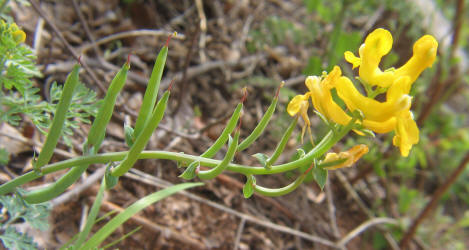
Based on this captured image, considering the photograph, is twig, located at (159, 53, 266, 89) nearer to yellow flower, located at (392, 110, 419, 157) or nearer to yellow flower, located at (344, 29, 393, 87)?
yellow flower, located at (344, 29, 393, 87)

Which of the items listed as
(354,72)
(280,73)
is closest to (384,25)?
(354,72)

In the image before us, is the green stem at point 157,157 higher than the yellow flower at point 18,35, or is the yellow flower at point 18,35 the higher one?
the yellow flower at point 18,35

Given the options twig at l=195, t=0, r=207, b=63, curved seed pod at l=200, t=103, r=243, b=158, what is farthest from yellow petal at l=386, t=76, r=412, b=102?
twig at l=195, t=0, r=207, b=63

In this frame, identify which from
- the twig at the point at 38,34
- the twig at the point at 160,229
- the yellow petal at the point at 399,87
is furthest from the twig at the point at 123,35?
the yellow petal at the point at 399,87

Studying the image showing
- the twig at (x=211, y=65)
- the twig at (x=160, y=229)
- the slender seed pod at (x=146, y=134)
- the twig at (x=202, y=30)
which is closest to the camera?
the slender seed pod at (x=146, y=134)

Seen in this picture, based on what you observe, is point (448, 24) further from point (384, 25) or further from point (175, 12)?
point (175, 12)

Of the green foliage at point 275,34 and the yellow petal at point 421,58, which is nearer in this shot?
the yellow petal at point 421,58

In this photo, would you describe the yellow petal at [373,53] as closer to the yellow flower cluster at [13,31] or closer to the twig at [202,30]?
the yellow flower cluster at [13,31]

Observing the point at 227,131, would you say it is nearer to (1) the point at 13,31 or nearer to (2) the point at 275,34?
(1) the point at 13,31
